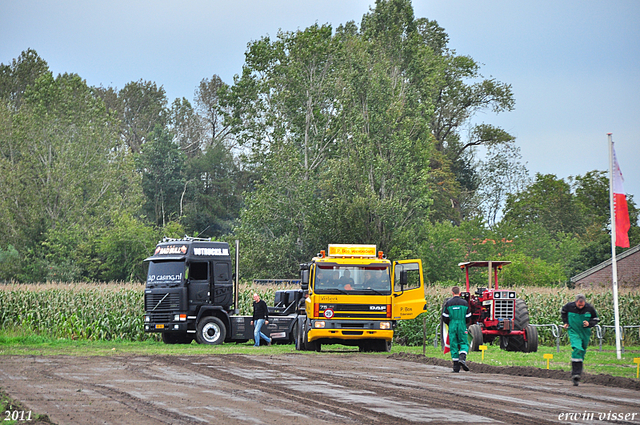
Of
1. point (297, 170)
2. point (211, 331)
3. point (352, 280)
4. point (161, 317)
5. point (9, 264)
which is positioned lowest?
point (211, 331)

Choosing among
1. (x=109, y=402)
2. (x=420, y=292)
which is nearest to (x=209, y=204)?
(x=420, y=292)

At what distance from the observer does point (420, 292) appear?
2377 centimetres

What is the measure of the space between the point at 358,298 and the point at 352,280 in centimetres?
63

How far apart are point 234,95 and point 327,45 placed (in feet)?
26.2

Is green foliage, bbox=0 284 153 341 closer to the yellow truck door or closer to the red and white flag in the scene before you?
the yellow truck door

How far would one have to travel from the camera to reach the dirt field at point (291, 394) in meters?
10.4

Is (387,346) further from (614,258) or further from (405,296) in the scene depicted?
(614,258)

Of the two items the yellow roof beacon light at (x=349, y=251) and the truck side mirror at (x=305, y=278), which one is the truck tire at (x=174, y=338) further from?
the yellow roof beacon light at (x=349, y=251)

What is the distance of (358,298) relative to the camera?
75.3 feet

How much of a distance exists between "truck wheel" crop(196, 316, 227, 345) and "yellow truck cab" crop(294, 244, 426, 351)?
4640 mm

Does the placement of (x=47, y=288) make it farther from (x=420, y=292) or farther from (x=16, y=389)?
(x=16, y=389)

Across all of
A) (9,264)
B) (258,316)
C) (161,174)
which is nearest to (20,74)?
(161,174)

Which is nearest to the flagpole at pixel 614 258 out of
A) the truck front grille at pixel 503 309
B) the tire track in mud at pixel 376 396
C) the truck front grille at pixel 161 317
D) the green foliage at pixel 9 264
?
the truck front grille at pixel 503 309

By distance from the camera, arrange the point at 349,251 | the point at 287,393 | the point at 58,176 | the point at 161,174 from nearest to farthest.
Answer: the point at 287,393
the point at 349,251
the point at 58,176
the point at 161,174
